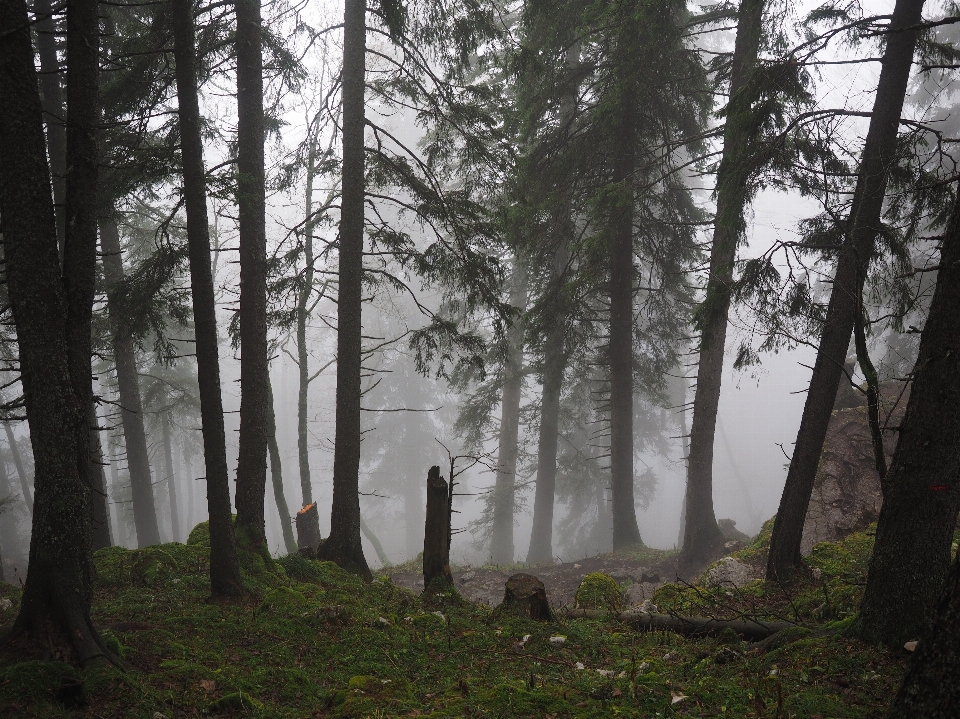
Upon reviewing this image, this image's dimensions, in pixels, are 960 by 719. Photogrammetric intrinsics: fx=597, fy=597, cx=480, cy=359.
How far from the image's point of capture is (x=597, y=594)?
7.63m

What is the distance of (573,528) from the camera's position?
3002 cm

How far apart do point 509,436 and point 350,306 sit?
503 inches

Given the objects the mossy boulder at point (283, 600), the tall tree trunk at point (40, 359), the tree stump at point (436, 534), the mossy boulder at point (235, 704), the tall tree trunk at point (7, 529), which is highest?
the tall tree trunk at point (40, 359)

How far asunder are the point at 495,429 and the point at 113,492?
64.9ft

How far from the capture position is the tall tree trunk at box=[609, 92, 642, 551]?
13.3m

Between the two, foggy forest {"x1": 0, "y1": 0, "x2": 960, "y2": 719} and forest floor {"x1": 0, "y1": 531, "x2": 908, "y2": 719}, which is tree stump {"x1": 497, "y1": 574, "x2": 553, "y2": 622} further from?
forest floor {"x1": 0, "y1": 531, "x2": 908, "y2": 719}

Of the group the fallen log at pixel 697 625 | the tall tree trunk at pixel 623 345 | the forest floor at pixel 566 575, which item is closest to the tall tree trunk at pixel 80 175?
the fallen log at pixel 697 625

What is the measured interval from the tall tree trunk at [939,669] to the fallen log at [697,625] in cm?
252

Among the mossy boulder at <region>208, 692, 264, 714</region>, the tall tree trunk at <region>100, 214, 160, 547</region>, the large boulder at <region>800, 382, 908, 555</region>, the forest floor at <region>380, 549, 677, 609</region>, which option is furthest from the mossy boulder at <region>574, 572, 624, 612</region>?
the tall tree trunk at <region>100, 214, 160, 547</region>

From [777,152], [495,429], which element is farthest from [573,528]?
[777,152]

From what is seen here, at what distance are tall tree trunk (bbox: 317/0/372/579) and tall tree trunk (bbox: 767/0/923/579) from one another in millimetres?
6021

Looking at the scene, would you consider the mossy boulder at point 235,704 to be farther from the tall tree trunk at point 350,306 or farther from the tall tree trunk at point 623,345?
the tall tree trunk at point 623,345

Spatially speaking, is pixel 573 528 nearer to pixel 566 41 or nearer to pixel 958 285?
pixel 566 41

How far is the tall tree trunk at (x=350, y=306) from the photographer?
9141 mm
